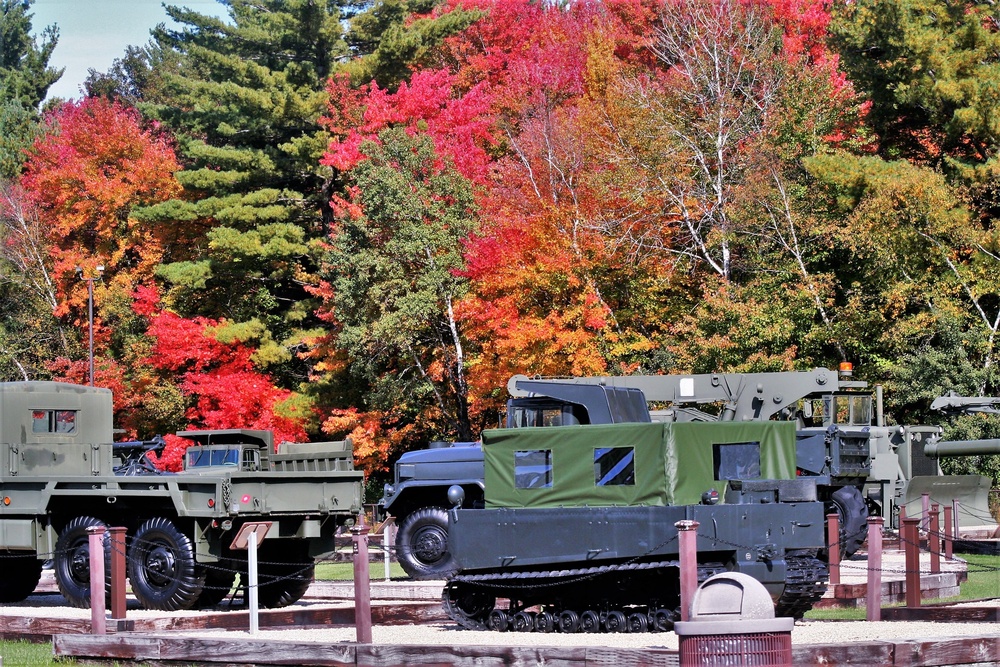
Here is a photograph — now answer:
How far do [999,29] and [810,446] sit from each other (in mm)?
19221

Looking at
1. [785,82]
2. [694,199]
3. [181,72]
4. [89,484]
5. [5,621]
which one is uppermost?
[181,72]

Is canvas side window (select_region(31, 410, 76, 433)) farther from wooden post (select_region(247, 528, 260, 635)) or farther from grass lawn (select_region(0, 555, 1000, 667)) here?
wooden post (select_region(247, 528, 260, 635))

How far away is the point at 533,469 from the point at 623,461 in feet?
3.47

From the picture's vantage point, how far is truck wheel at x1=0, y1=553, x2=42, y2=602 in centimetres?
2027

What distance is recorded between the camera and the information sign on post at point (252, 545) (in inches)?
603

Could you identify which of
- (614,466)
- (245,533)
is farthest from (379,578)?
(614,466)

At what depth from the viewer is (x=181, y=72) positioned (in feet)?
245

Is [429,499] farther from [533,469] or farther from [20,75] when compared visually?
[20,75]

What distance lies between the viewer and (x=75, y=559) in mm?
18609

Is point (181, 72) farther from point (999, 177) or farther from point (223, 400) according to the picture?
point (999, 177)

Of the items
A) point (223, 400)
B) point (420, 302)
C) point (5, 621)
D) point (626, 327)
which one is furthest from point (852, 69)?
point (5, 621)

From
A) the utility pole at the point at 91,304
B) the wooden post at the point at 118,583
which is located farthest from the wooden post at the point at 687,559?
the utility pole at the point at 91,304

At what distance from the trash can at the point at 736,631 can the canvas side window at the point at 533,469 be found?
712cm

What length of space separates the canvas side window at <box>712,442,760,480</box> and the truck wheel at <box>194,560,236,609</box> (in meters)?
6.58
